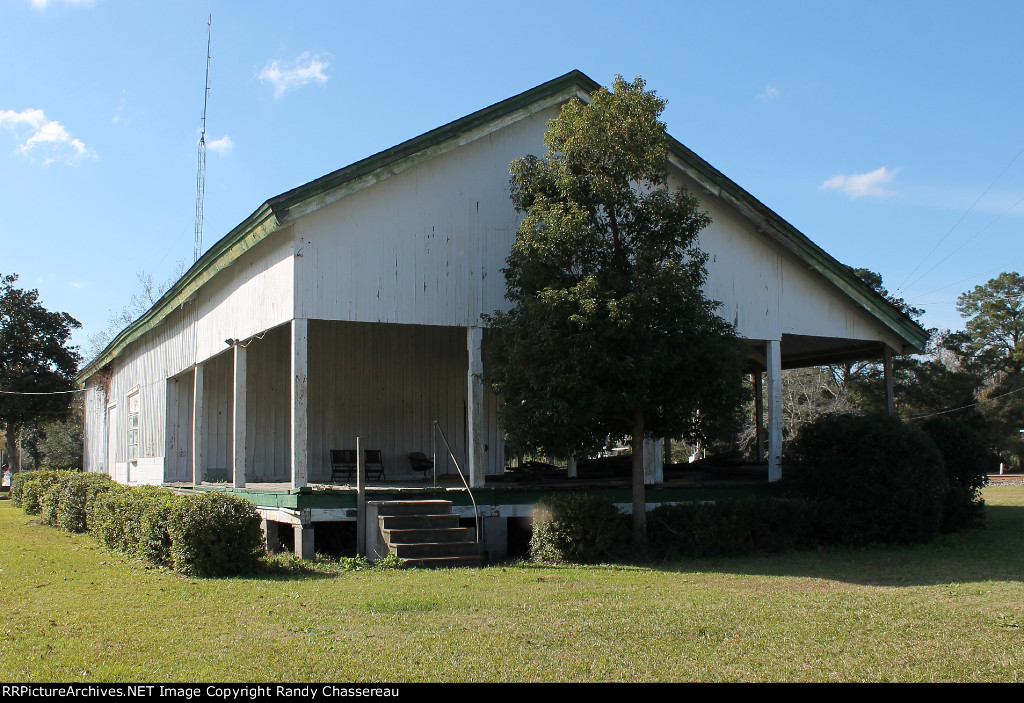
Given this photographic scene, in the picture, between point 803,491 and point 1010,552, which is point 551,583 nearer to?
point 803,491

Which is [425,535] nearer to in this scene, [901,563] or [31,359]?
[901,563]

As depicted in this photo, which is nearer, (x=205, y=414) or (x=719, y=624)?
(x=719, y=624)

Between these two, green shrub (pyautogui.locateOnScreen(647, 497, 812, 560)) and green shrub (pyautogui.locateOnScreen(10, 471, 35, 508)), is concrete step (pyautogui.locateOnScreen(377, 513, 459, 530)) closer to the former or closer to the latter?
green shrub (pyautogui.locateOnScreen(647, 497, 812, 560))

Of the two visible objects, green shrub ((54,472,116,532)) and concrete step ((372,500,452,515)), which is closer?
concrete step ((372,500,452,515))

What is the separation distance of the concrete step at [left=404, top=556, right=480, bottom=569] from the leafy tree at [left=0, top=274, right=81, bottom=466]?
107 ft

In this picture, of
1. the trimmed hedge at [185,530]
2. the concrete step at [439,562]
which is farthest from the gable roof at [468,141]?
the concrete step at [439,562]

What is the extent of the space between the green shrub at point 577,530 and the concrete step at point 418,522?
124 cm

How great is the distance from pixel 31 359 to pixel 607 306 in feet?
122

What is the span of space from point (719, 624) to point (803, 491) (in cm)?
723

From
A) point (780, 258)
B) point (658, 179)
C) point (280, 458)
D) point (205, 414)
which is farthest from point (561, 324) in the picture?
point (205, 414)

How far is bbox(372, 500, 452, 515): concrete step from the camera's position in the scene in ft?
41.6

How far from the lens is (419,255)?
14.2 m

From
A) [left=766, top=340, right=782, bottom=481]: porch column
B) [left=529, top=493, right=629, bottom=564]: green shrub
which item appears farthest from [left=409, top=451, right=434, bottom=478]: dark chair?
[left=766, top=340, right=782, bottom=481]: porch column

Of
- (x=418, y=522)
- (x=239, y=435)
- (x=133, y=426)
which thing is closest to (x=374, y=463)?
(x=239, y=435)
